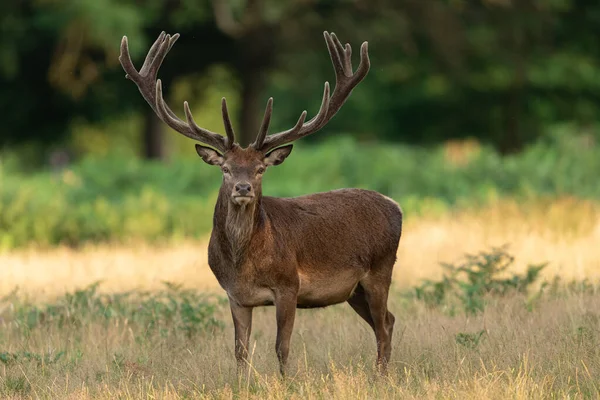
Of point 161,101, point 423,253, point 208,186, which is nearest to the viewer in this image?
point 161,101

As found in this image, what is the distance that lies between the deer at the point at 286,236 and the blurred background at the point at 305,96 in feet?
27.1

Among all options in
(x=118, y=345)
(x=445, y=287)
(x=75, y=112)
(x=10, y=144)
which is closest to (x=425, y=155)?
(x=75, y=112)

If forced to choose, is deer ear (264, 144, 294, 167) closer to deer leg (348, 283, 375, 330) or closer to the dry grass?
deer leg (348, 283, 375, 330)

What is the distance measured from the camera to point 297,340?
353 inches

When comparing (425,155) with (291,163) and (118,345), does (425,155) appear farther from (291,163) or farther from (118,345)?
(118,345)

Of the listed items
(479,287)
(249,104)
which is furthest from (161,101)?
(249,104)

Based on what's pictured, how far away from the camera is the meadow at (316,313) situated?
727 centimetres

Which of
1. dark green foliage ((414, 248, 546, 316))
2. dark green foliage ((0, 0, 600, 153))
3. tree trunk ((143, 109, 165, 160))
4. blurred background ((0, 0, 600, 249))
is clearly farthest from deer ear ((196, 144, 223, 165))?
tree trunk ((143, 109, 165, 160))

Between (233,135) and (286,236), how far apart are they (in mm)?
804

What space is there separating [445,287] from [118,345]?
3558 millimetres

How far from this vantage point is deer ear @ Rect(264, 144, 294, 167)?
7926mm

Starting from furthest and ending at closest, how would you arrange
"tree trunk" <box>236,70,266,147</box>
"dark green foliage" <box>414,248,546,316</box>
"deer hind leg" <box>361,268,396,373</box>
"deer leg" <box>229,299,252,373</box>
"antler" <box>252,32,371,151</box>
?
"tree trunk" <box>236,70,266,147</box> < "dark green foliage" <box>414,248,546,316</box> < "deer hind leg" <box>361,268,396,373</box> < "antler" <box>252,32,371,151</box> < "deer leg" <box>229,299,252,373</box>

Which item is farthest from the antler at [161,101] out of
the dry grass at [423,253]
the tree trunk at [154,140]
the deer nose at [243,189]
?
the tree trunk at [154,140]

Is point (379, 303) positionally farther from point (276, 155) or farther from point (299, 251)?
point (276, 155)
